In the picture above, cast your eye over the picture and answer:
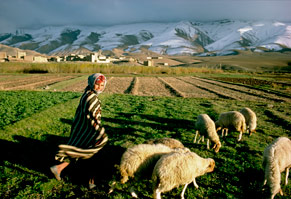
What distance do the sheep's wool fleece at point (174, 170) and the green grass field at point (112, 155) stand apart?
65cm

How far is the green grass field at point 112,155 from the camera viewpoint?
4.98 meters

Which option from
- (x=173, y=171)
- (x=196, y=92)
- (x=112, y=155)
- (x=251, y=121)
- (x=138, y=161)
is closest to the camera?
(x=173, y=171)

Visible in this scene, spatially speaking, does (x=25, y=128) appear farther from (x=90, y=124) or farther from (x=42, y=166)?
(x=90, y=124)

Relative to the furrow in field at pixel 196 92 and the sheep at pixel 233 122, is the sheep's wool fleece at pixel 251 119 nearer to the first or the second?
the sheep at pixel 233 122

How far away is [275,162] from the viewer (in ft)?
16.2

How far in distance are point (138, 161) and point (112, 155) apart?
6.95 feet

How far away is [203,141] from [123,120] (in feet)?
15.0

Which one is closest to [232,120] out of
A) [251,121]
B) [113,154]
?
[251,121]

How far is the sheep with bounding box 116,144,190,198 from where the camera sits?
463cm

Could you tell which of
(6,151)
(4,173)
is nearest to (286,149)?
(4,173)

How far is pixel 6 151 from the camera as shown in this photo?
257 inches

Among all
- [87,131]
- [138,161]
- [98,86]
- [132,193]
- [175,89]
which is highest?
A: [98,86]

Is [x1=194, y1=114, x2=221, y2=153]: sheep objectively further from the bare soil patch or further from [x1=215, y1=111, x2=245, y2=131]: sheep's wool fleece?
the bare soil patch

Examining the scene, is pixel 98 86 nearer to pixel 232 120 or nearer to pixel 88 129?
pixel 88 129
